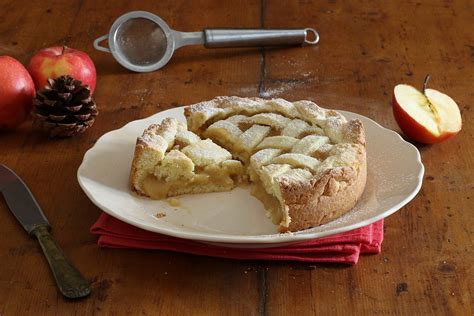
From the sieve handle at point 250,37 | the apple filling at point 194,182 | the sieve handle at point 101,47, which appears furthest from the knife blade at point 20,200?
the sieve handle at point 250,37

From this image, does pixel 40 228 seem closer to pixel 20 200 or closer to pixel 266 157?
pixel 20 200

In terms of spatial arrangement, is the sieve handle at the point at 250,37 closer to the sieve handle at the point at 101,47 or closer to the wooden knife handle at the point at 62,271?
the sieve handle at the point at 101,47

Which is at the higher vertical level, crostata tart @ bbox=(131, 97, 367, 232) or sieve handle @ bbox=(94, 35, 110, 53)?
crostata tart @ bbox=(131, 97, 367, 232)

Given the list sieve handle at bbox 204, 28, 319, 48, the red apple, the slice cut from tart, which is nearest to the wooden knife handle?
the slice cut from tart

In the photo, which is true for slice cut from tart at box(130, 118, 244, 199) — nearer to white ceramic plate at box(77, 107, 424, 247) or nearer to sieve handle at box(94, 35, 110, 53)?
white ceramic plate at box(77, 107, 424, 247)

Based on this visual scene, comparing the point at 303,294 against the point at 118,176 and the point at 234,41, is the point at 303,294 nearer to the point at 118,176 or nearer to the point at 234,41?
the point at 118,176

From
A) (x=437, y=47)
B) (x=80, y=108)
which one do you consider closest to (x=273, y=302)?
(x=80, y=108)
